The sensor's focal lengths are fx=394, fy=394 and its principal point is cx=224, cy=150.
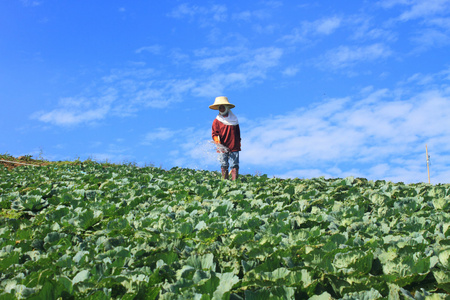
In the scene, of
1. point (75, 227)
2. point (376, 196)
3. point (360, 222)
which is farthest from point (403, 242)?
point (75, 227)

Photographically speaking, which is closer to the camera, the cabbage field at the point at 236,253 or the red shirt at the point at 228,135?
the cabbage field at the point at 236,253

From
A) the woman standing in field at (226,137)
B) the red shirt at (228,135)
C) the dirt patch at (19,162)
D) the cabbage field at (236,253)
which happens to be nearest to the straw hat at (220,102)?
the woman standing in field at (226,137)

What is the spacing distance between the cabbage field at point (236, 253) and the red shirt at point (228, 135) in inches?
212

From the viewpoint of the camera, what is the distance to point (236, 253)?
335 cm

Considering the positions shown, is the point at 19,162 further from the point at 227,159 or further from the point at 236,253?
the point at 236,253

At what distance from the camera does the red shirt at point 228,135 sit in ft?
37.4

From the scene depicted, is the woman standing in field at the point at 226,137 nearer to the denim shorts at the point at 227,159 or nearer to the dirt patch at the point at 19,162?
the denim shorts at the point at 227,159

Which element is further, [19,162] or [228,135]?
[19,162]

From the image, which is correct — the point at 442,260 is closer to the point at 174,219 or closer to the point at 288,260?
the point at 288,260

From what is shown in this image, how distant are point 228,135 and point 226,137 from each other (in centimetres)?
8

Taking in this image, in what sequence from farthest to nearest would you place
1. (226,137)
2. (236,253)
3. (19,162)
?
(19,162) < (226,137) < (236,253)

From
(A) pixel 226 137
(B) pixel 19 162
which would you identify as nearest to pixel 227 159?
(A) pixel 226 137

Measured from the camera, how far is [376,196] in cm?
595

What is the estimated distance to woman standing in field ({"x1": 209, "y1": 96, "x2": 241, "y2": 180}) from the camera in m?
11.4
